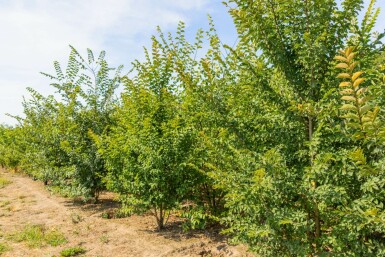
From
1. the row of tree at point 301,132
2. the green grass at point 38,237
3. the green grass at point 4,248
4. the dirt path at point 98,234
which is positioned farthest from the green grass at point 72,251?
the row of tree at point 301,132

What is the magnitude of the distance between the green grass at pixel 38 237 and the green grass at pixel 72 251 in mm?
617

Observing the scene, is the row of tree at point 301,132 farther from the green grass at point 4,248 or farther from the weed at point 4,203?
the weed at point 4,203

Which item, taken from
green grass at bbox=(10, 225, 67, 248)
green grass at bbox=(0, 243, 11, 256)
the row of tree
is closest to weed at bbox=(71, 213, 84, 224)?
green grass at bbox=(10, 225, 67, 248)

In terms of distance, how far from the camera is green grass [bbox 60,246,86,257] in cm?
554

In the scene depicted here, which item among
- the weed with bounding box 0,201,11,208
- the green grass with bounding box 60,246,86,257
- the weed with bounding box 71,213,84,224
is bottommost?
the green grass with bounding box 60,246,86,257

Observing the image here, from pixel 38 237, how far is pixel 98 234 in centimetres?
123

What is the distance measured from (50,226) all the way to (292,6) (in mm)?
7194

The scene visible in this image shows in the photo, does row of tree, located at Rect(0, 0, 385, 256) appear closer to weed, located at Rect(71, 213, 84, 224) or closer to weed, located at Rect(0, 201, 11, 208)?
weed, located at Rect(71, 213, 84, 224)

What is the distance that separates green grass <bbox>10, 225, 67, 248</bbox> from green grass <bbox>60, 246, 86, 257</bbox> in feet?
2.02

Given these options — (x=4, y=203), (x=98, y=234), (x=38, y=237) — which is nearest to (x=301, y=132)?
(x=98, y=234)

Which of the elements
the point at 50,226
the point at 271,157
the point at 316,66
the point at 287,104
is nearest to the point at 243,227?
the point at 271,157

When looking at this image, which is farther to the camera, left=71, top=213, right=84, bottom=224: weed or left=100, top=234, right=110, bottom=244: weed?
left=71, top=213, right=84, bottom=224: weed

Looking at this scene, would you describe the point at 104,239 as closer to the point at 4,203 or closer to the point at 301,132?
the point at 301,132

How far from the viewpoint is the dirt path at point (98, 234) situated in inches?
218
